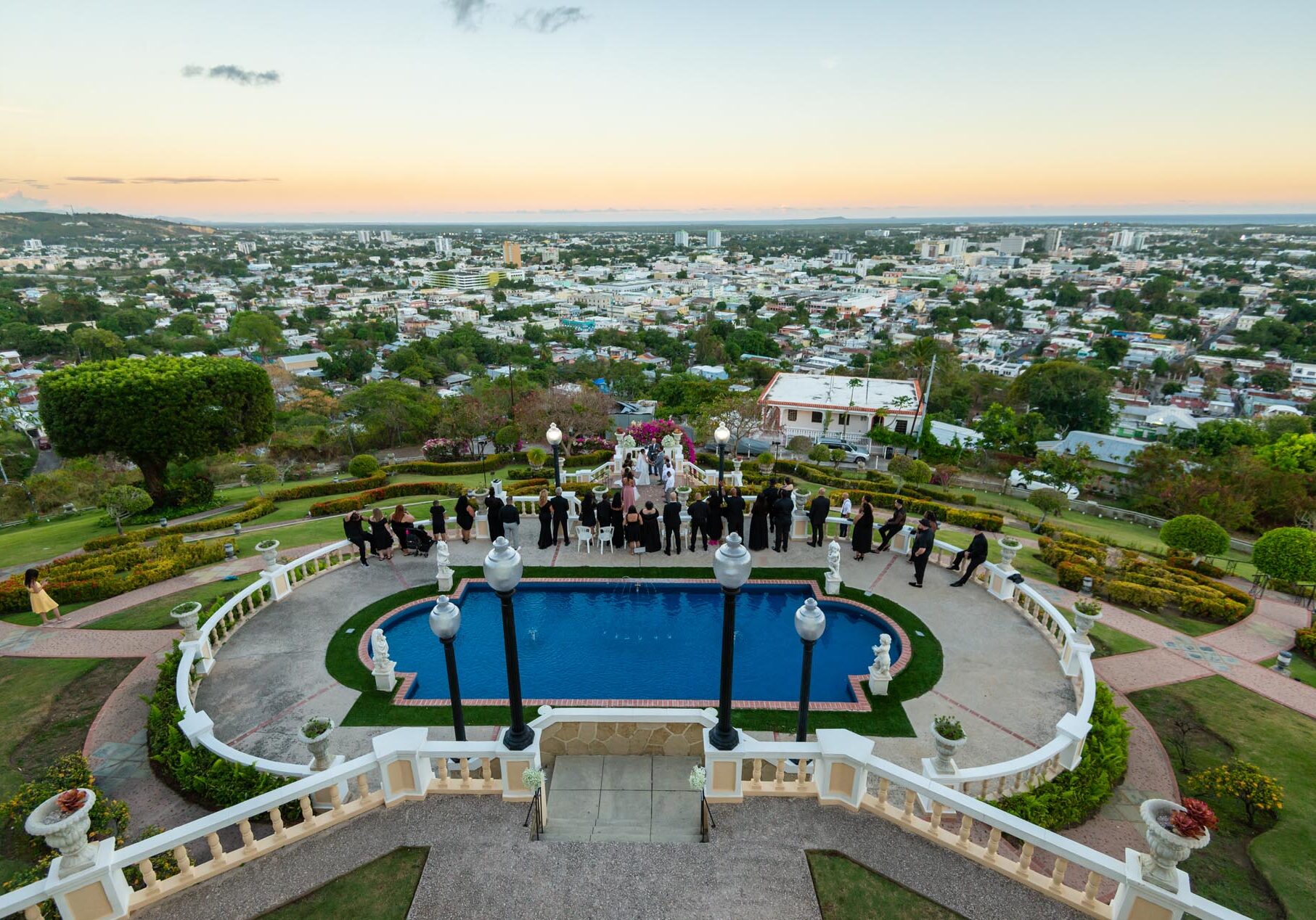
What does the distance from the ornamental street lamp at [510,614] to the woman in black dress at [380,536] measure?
8.63 m

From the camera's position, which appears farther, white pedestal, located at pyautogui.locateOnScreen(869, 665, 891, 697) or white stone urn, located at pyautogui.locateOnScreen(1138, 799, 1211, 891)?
white pedestal, located at pyautogui.locateOnScreen(869, 665, 891, 697)

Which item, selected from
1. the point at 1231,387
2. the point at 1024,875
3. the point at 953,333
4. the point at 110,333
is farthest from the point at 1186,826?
the point at 953,333

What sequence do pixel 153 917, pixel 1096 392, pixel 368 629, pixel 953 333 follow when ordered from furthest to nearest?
pixel 953 333
pixel 1096 392
pixel 368 629
pixel 153 917

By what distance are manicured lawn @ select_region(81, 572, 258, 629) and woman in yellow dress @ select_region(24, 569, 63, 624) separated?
2.59 ft

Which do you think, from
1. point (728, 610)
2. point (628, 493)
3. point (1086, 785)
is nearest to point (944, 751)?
point (1086, 785)

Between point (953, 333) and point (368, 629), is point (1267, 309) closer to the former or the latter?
point (953, 333)

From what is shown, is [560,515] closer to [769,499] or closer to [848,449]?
[769,499]

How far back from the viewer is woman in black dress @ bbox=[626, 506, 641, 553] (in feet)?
46.8

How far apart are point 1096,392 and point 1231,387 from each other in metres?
36.5

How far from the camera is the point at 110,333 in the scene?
71.8 metres

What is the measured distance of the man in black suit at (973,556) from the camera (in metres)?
12.4

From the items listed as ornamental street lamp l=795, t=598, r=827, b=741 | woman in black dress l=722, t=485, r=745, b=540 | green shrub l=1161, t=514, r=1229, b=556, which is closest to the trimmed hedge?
ornamental street lamp l=795, t=598, r=827, b=741

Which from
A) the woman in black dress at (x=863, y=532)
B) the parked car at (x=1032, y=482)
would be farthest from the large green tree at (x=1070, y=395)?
the woman in black dress at (x=863, y=532)

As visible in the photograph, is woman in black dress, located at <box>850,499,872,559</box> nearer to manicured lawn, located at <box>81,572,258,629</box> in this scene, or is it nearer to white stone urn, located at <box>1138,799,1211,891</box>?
white stone urn, located at <box>1138,799,1211,891</box>
